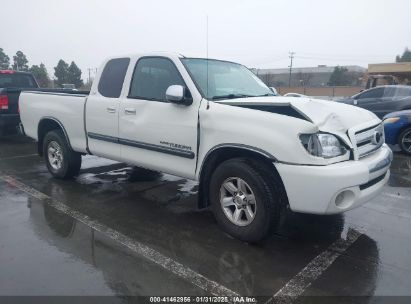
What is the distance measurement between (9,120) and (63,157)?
4.75 m

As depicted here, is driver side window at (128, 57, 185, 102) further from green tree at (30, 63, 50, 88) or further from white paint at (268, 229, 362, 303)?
green tree at (30, 63, 50, 88)

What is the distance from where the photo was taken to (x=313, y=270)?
3336 mm

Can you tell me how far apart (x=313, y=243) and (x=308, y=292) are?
0.97 m

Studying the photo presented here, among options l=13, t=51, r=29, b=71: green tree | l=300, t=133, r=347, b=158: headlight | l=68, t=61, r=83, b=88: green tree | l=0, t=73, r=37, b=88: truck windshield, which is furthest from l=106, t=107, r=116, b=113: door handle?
l=13, t=51, r=29, b=71: green tree

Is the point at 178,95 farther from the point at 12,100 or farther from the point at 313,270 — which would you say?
the point at 12,100

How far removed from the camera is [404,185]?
5992 mm

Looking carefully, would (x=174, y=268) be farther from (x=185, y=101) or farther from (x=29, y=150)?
(x=29, y=150)

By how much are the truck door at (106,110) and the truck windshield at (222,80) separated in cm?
112

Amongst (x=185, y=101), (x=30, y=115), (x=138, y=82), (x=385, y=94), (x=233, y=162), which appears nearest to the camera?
(x=233, y=162)

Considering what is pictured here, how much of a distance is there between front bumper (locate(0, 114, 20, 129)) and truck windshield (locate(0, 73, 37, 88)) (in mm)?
1508

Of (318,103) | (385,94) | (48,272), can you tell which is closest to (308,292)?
(318,103)

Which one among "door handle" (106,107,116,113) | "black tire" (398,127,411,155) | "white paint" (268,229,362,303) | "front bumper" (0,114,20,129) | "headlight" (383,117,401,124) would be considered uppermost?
"door handle" (106,107,116,113)

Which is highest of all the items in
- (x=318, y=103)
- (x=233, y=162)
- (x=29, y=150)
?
(x=318, y=103)

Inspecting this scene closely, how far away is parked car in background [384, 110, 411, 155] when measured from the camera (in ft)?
27.8
